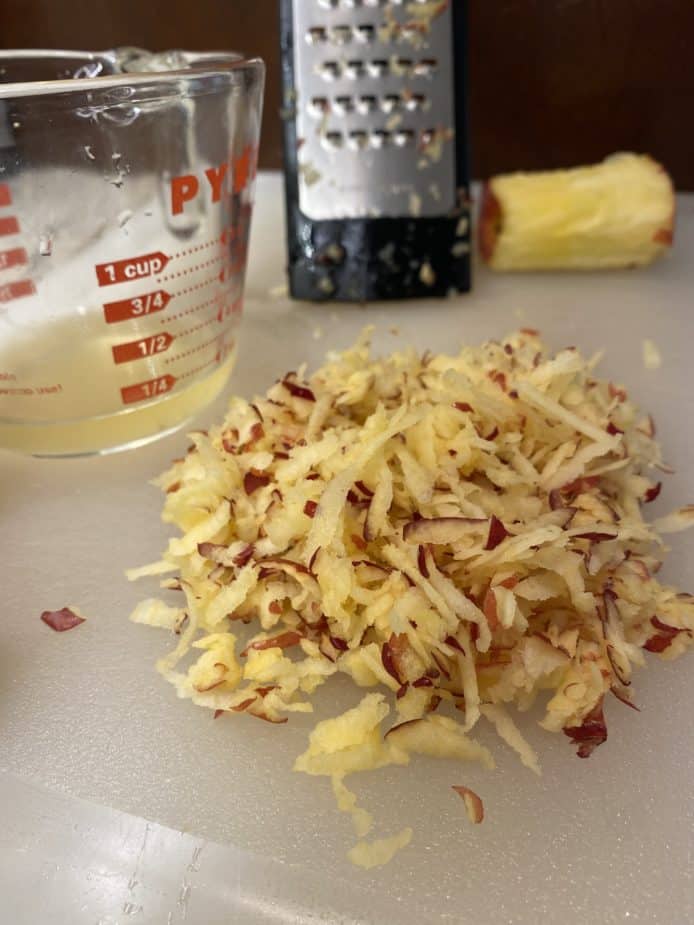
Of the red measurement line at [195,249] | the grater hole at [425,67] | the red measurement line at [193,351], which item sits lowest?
the red measurement line at [193,351]

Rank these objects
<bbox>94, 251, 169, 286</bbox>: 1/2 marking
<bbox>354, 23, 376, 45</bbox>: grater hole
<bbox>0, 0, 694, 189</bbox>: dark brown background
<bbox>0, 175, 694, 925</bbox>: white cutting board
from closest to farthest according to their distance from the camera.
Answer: <bbox>0, 175, 694, 925</bbox>: white cutting board < <bbox>94, 251, 169, 286</bbox>: 1/2 marking < <bbox>354, 23, 376, 45</bbox>: grater hole < <bbox>0, 0, 694, 189</bbox>: dark brown background

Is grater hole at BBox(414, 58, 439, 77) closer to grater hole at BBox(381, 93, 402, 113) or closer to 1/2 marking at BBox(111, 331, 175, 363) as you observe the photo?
grater hole at BBox(381, 93, 402, 113)

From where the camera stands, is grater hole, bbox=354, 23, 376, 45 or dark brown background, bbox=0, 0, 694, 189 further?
dark brown background, bbox=0, 0, 694, 189

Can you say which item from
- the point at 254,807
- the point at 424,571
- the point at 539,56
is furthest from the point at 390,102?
the point at 254,807

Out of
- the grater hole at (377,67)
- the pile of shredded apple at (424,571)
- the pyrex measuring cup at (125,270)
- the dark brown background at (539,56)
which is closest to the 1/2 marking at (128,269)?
the pyrex measuring cup at (125,270)

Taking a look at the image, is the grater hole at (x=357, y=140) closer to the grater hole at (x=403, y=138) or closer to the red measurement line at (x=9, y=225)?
the grater hole at (x=403, y=138)

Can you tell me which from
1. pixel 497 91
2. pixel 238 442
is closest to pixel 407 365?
pixel 238 442

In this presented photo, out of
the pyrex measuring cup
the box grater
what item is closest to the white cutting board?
the pyrex measuring cup

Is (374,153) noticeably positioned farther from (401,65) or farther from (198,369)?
(198,369)
